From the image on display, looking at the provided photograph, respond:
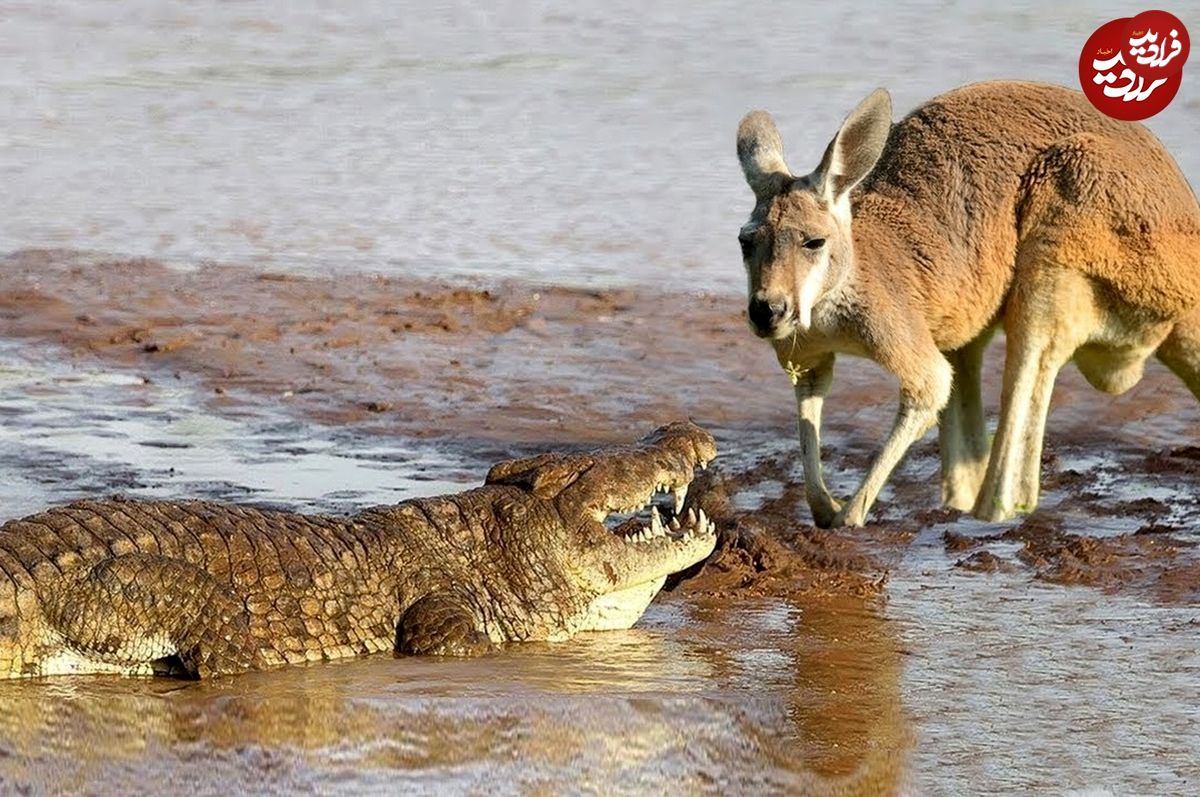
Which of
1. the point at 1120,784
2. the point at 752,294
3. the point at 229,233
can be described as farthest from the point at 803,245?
the point at 229,233

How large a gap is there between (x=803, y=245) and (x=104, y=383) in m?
4.02

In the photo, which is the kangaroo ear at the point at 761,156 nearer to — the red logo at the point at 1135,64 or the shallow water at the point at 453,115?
the red logo at the point at 1135,64

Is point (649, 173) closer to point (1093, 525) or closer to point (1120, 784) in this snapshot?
point (1093, 525)

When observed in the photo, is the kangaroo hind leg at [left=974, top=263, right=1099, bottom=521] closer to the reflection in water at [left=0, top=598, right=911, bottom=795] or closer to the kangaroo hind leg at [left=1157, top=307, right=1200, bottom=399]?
the kangaroo hind leg at [left=1157, top=307, right=1200, bottom=399]

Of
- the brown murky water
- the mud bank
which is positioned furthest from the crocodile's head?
the mud bank

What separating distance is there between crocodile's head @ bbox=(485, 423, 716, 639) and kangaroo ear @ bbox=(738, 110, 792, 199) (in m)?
1.97

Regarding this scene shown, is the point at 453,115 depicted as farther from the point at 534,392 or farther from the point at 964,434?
the point at 964,434

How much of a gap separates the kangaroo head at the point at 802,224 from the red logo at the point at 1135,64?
3.59 metres

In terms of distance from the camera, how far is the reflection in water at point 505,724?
4.96 m

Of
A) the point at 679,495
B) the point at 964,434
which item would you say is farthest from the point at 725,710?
the point at 964,434

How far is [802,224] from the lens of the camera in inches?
328

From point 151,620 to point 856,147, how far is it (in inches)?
150

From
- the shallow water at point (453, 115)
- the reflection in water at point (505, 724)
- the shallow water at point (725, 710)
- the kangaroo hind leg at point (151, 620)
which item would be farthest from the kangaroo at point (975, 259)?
the shallow water at point (453, 115)

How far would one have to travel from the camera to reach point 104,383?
1057cm
